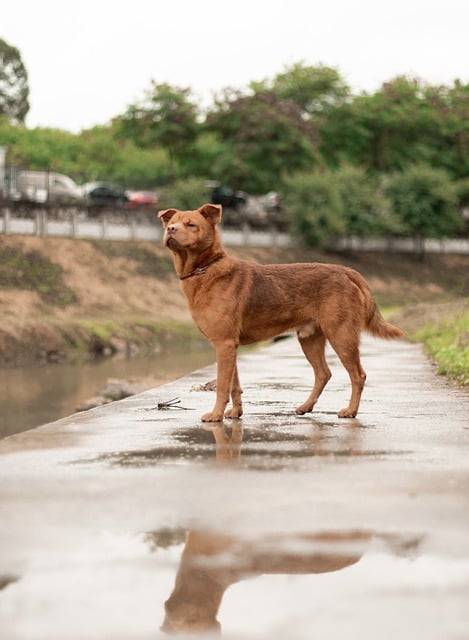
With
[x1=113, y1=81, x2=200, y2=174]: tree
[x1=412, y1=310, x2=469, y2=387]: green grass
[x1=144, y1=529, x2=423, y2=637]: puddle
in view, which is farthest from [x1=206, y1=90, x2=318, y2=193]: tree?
[x1=144, y1=529, x2=423, y2=637]: puddle

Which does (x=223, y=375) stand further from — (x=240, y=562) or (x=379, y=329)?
(x=240, y=562)

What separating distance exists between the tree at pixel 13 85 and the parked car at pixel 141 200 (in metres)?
42.2

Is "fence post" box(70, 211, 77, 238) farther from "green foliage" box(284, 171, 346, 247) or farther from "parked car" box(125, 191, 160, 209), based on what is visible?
"green foliage" box(284, 171, 346, 247)

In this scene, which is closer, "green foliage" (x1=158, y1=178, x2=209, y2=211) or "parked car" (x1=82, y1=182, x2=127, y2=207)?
"green foliage" (x1=158, y1=178, x2=209, y2=211)

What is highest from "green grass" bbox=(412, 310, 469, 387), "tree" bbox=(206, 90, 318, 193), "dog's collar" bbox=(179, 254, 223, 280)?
"tree" bbox=(206, 90, 318, 193)

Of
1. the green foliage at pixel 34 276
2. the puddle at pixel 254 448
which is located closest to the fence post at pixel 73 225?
the green foliage at pixel 34 276

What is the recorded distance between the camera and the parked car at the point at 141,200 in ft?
174

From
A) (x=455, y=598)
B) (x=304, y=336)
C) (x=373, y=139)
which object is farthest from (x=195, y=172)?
(x=455, y=598)

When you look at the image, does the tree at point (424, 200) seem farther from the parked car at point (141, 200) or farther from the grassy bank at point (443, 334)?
the grassy bank at point (443, 334)

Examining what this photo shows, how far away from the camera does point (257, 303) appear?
375 inches

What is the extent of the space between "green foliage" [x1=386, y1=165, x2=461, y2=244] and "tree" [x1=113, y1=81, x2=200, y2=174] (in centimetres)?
1201

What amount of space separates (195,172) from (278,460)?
182 ft

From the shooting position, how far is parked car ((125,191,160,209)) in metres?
53.1

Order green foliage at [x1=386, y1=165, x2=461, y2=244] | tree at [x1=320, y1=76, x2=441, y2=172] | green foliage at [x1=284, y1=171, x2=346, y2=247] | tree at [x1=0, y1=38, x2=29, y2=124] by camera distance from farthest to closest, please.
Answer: tree at [x1=0, y1=38, x2=29, y2=124] < tree at [x1=320, y1=76, x2=441, y2=172] < green foliage at [x1=386, y1=165, x2=461, y2=244] < green foliage at [x1=284, y1=171, x2=346, y2=247]
